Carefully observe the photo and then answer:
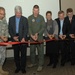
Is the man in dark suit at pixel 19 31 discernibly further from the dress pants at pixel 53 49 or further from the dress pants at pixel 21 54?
the dress pants at pixel 53 49

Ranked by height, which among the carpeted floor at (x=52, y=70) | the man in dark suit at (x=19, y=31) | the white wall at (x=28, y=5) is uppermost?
the white wall at (x=28, y=5)

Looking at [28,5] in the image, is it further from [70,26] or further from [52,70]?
[52,70]

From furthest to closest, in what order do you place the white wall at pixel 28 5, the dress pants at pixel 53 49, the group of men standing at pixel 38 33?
the white wall at pixel 28 5 → the dress pants at pixel 53 49 → the group of men standing at pixel 38 33

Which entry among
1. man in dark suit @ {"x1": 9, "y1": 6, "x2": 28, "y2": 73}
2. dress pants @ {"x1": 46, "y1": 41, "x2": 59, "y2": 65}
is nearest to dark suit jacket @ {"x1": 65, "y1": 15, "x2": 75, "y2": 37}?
dress pants @ {"x1": 46, "y1": 41, "x2": 59, "y2": 65}

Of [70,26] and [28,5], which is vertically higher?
[28,5]

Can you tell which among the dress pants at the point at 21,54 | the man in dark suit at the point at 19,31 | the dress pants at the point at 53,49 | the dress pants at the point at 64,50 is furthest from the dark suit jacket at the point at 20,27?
the dress pants at the point at 64,50

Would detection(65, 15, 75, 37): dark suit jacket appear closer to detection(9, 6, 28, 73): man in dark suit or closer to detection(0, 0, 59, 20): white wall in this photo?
detection(0, 0, 59, 20): white wall

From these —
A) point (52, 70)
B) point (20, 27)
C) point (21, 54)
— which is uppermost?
point (20, 27)

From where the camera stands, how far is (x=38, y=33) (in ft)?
16.2

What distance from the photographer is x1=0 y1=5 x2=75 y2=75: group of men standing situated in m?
4.72

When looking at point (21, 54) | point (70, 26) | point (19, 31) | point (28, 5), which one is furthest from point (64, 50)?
point (28, 5)

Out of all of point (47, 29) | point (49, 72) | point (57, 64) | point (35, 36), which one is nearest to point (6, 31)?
point (35, 36)

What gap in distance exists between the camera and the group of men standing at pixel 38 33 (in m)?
4.72

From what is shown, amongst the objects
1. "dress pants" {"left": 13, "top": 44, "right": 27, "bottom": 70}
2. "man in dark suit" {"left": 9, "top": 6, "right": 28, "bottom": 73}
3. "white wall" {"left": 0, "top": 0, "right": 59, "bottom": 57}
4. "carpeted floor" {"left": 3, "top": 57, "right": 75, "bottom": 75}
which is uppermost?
"white wall" {"left": 0, "top": 0, "right": 59, "bottom": 57}
